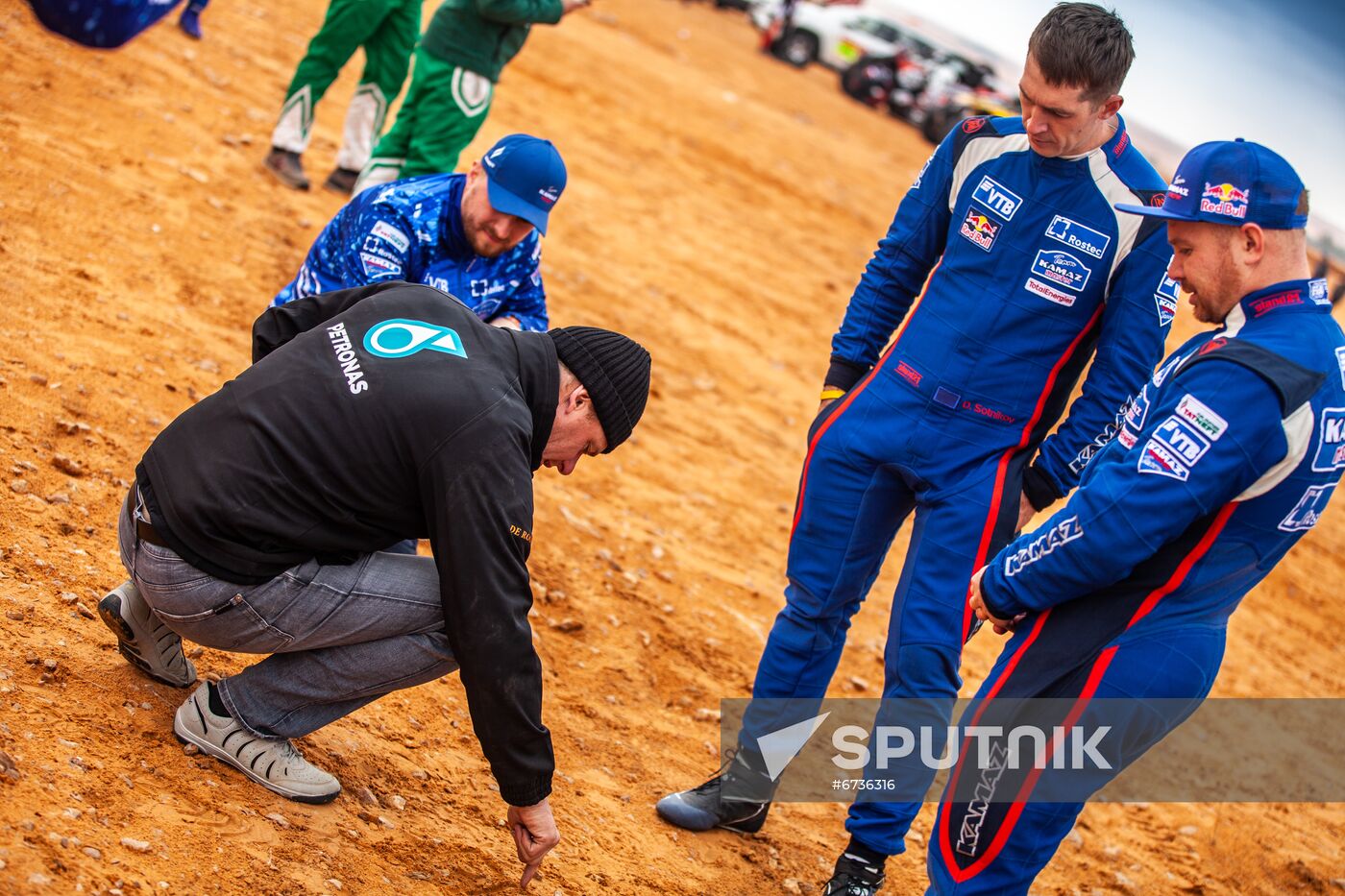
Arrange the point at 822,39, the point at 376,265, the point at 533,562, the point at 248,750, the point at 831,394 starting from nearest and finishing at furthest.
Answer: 1. the point at 248,750
2. the point at 831,394
3. the point at 376,265
4. the point at 533,562
5. the point at 822,39

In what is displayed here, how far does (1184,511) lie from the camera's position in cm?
246

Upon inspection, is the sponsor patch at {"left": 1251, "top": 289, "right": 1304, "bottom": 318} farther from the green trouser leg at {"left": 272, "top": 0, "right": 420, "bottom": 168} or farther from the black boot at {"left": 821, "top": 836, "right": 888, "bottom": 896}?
the green trouser leg at {"left": 272, "top": 0, "right": 420, "bottom": 168}

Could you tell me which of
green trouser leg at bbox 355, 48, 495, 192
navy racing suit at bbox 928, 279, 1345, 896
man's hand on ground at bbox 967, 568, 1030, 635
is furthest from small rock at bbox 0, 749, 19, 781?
green trouser leg at bbox 355, 48, 495, 192

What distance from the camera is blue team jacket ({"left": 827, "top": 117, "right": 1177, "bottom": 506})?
3.18 meters

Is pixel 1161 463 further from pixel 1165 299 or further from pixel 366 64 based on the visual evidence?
pixel 366 64

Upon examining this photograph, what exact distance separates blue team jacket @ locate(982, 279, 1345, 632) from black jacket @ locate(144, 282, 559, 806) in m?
1.14

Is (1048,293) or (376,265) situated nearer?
(1048,293)

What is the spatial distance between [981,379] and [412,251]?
6.11 ft

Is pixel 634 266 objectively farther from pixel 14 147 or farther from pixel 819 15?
pixel 819 15

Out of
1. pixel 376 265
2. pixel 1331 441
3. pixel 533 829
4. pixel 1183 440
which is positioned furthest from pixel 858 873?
pixel 376 265

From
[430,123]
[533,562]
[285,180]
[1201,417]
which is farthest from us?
[285,180]

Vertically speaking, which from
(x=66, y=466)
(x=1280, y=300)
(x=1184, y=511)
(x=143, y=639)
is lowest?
(x=66, y=466)

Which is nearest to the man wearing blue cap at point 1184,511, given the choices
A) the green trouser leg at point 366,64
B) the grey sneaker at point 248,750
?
the grey sneaker at point 248,750

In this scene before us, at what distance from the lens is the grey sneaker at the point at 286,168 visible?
7.09m
